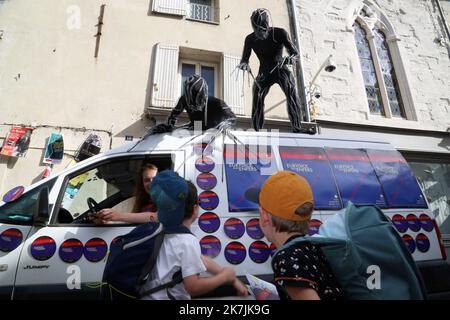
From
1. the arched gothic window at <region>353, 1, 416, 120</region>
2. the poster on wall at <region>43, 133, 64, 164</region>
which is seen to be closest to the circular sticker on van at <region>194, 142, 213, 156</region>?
the poster on wall at <region>43, 133, 64, 164</region>

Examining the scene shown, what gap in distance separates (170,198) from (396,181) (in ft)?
8.73

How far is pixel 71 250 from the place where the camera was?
7.41 feet

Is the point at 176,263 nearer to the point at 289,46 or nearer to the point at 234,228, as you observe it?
the point at 234,228

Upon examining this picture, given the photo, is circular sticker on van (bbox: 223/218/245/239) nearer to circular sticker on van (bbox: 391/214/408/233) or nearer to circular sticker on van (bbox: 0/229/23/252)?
circular sticker on van (bbox: 391/214/408/233)

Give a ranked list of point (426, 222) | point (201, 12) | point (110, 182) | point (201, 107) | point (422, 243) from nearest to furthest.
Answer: point (422, 243), point (426, 222), point (110, 182), point (201, 107), point (201, 12)

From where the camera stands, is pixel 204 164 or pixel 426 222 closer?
pixel 204 164

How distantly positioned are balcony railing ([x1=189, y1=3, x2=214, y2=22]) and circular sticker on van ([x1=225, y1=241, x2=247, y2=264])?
7.51m

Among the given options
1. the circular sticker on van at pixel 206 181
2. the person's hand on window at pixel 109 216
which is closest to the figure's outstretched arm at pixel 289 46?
the circular sticker on van at pixel 206 181

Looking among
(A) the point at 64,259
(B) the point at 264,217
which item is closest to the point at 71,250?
(A) the point at 64,259

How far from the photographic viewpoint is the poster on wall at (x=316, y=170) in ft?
8.61

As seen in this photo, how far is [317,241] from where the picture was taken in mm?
1211

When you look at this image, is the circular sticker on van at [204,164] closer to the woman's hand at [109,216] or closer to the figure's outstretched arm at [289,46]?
the woman's hand at [109,216]

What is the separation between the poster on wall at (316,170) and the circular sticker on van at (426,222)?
964 mm
